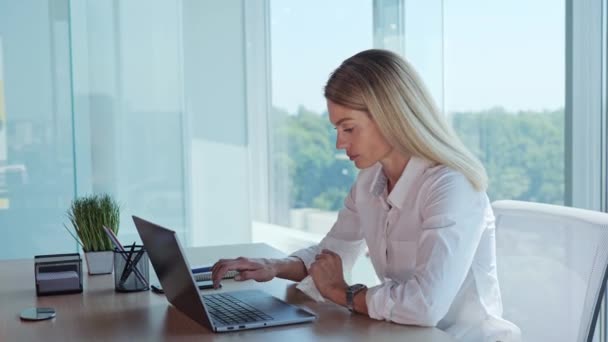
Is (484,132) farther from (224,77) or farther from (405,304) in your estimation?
(405,304)

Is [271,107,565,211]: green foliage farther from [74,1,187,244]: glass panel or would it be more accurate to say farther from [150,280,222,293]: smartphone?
[150,280,222,293]: smartphone

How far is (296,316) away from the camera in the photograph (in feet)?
5.35

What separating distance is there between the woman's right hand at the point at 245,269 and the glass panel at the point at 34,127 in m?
1.69

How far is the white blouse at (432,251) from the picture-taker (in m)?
1.63

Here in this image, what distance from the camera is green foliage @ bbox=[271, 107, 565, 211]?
2918 mm

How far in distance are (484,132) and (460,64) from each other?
13.9 inches

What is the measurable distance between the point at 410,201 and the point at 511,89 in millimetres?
1371

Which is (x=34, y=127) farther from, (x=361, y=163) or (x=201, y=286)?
(x=361, y=163)

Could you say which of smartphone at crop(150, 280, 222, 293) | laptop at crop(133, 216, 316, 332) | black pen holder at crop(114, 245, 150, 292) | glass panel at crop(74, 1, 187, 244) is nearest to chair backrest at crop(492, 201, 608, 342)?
laptop at crop(133, 216, 316, 332)

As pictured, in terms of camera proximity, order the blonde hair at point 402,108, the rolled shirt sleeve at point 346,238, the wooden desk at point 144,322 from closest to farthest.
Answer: the wooden desk at point 144,322, the blonde hair at point 402,108, the rolled shirt sleeve at point 346,238

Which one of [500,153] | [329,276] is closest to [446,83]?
[500,153]

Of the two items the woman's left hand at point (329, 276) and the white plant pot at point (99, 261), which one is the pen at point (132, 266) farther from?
the woman's left hand at point (329, 276)

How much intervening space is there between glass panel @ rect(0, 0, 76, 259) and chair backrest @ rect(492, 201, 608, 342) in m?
2.17

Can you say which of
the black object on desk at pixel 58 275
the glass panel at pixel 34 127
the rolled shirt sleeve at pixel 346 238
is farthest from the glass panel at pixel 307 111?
the black object on desk at pixel 58 275
